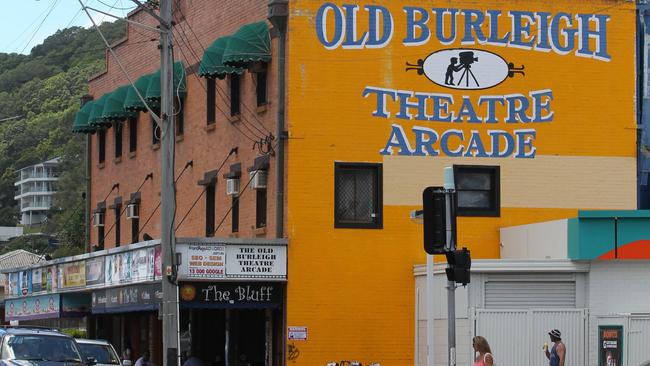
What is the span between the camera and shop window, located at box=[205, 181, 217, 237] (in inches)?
1492

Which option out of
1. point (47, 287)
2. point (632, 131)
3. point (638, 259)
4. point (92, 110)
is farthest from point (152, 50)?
point (638, 259)

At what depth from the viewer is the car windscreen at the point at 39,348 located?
28328 millimetres

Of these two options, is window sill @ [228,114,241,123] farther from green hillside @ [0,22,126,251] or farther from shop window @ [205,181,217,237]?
green hillside @ [0,22,126,251]

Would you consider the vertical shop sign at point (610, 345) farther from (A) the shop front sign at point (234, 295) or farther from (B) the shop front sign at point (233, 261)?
(A) the shop front sign at point (234, 295)

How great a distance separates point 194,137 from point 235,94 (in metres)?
3.62

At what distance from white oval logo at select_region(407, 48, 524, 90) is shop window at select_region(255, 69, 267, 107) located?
12.6ft

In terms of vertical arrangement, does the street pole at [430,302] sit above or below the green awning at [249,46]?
below

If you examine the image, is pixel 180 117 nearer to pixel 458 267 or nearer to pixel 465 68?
pixel 465 68

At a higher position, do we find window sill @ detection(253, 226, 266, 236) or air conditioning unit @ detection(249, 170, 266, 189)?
air conditioning unit @ detection(249, 170, 266, 189)

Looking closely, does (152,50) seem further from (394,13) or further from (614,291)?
(614,291)

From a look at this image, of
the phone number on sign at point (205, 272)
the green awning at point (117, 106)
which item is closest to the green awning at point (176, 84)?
the green awning at point (117, 106)

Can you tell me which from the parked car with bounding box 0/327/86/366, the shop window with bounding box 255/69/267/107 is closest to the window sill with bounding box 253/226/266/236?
the shop window with bounding box 255/69/267/107

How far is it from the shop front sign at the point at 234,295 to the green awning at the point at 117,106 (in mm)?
12501

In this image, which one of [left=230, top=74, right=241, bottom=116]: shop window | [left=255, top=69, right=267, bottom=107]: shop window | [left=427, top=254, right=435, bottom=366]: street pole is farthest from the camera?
[left=230, top=74, right=241, bottom=116]: shop window
